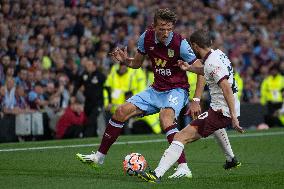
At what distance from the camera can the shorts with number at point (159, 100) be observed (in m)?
12.0

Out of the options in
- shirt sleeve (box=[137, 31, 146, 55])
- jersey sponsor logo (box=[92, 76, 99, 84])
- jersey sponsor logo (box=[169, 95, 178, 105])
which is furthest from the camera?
jersey sponsor logo (box=[92, 76, 99, 84])

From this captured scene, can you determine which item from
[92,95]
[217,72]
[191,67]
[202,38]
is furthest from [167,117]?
[92,95]

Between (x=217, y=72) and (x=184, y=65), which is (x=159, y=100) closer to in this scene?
(x=184, y=65)

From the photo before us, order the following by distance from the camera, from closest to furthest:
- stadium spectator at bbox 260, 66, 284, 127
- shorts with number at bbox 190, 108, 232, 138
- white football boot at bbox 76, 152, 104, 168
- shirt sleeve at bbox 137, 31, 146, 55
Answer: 1. shorts with number at bbox 190, 108, 232, 138
2. shirt sleeve at bbox 137, 31, 146, 55
3. white football boot at bbox 76, 152, 104, 168
4. stadium spectator at bbox 260, 66, 284, 127

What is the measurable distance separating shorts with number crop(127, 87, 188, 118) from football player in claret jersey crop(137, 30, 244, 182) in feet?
1.60

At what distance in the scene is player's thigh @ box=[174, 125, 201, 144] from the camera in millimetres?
11062

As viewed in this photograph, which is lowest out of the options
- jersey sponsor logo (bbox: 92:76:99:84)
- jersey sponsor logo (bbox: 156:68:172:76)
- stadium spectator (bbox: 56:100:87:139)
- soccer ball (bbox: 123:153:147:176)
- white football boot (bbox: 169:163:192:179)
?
stadium spectator (bbox: 56:100:87:139)

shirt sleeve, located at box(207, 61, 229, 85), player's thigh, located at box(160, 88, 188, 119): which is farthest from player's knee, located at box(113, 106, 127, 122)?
shirt sleeve, located at box(207, 61, 229, 85)

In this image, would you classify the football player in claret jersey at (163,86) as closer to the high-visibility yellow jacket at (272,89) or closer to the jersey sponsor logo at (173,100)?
the jersey sponsor logo at (173,100)

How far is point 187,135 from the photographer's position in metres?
11.2

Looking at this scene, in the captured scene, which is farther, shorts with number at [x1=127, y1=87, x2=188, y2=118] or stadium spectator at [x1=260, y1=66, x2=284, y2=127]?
stadium spectator at [x1=260, y1=66, x2=284, y2=127]

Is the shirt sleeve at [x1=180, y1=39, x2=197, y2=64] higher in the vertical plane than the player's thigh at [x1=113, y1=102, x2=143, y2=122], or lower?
higher

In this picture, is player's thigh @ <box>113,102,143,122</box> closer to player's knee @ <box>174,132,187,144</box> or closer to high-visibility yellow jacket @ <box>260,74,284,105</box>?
player's knee @ <box>174,132,187,144</box>

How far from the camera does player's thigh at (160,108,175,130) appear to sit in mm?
11820
